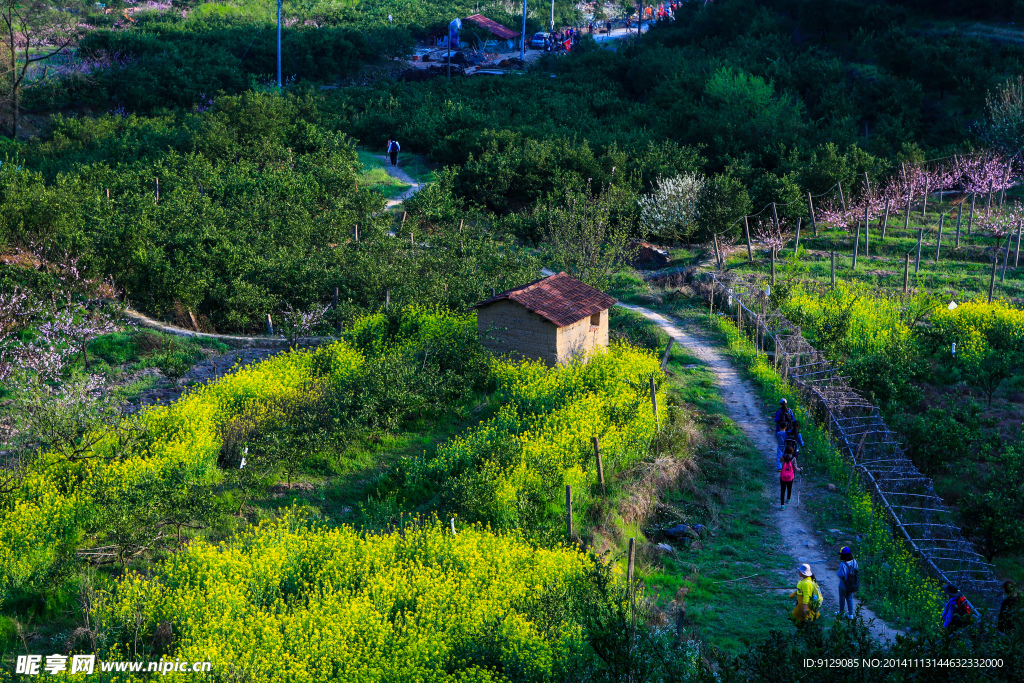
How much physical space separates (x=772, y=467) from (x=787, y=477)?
1939 millimetres

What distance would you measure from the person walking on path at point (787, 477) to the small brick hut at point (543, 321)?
6452 mm

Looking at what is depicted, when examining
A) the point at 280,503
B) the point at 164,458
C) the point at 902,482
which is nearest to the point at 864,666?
the point at 902,482

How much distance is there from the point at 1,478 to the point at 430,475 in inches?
303

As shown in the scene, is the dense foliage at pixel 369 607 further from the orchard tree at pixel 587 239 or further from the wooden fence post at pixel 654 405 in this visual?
the orchard tree at pixel 587 239

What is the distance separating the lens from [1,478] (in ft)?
55.2

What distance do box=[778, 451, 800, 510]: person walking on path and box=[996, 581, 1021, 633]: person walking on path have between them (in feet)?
15.9

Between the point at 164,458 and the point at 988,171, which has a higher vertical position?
the point at 988,171

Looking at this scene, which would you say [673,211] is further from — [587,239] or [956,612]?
[956,612]

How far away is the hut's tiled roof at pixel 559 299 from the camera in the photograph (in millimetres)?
22453

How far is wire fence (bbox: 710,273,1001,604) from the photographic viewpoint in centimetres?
1504

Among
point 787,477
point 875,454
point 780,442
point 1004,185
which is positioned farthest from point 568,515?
point 1004,185

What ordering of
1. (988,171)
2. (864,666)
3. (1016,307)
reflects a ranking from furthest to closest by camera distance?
(988,171)
(1016,307)
(864,666)

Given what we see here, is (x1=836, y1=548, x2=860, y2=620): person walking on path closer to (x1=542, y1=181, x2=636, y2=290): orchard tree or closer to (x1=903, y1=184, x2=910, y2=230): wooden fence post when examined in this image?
(x1=542, y1=181, x2=636, y2=290): orchard tree

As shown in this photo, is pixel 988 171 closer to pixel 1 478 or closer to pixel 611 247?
pixel 611 247
